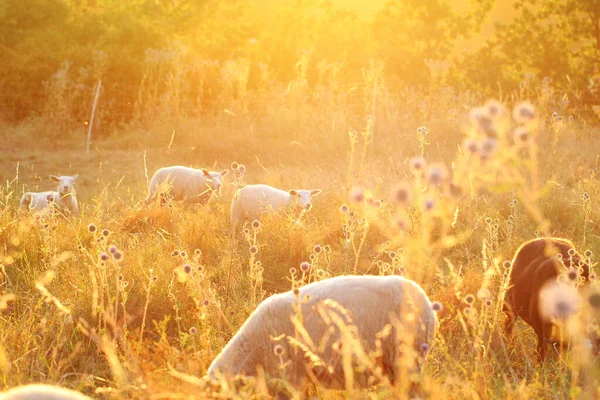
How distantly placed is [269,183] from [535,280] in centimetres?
582

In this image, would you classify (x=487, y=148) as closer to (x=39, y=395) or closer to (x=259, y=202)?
(x=39, y=395)

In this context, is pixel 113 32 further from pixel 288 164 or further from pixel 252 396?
pixel 252 396

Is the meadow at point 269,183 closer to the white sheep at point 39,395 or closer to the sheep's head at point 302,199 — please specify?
the sheep's head at point 302,199

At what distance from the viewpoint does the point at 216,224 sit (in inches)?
253

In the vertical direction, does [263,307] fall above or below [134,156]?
above

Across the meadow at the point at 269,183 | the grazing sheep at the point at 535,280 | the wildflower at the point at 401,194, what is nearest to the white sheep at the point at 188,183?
the meadow at the point at 269,183

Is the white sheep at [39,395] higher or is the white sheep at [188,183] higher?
the white sheep at [39,395]

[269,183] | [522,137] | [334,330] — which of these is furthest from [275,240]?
[522,137]

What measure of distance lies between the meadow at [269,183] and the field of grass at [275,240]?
0.03 m

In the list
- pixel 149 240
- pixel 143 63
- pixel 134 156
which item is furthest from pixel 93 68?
pixel 149 240

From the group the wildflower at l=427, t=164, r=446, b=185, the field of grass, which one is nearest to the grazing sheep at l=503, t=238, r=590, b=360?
the field of grass

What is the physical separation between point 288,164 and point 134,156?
3299 millimetres

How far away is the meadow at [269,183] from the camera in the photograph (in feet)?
9.30

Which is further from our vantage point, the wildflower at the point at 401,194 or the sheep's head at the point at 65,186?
the sheep's head at the point at 65,186
